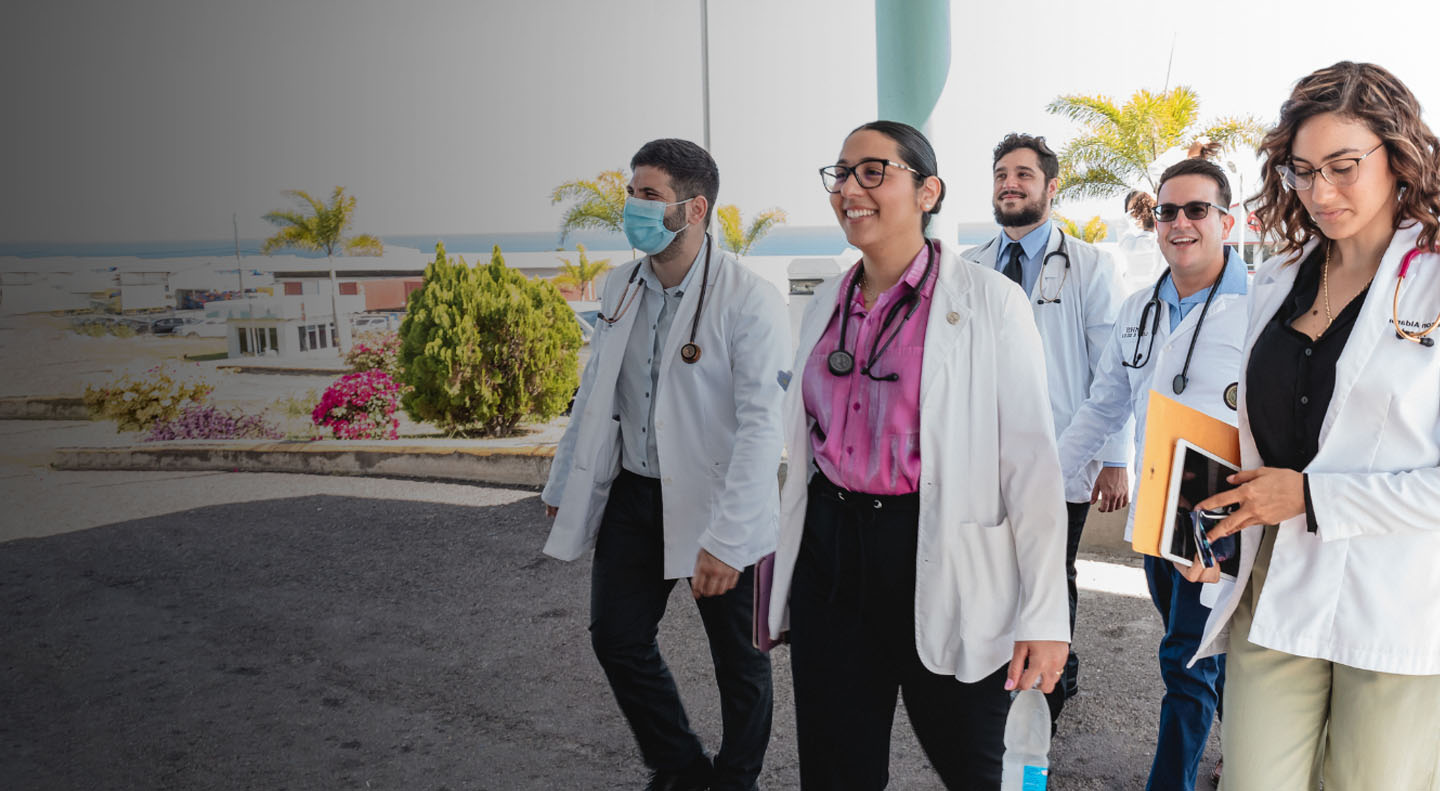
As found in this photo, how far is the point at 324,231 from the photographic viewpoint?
37.6 feet

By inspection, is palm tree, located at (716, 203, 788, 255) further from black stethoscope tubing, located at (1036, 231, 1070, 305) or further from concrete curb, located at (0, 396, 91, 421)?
black stethoscope tubing, located at (1036, 231, 1070, 305)

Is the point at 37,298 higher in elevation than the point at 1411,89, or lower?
lower

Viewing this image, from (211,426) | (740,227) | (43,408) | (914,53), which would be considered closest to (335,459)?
(211,426)

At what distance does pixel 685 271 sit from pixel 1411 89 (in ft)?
6.61

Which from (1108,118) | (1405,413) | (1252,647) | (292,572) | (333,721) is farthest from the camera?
(1108,118)

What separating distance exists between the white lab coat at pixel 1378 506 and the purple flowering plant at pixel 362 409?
10203 millimetres

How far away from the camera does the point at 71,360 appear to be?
10.2m

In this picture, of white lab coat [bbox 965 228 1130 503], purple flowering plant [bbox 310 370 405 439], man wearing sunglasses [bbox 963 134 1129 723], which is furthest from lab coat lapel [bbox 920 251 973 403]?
purple flowering plant [bbox 310 370 405 439]

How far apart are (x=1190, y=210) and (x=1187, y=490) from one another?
161 cm

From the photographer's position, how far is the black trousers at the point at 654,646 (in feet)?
10.7

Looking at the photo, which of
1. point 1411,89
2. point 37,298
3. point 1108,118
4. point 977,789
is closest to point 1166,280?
point 1411,89

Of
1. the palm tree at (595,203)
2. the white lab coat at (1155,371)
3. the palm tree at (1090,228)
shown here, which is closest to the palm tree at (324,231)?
the palm tree at (595,203)

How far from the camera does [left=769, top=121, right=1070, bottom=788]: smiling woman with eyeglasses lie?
2180 mm

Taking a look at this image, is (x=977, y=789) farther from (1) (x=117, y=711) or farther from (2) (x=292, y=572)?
(2) (x=292, y=572)
